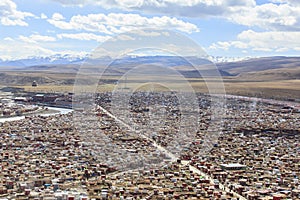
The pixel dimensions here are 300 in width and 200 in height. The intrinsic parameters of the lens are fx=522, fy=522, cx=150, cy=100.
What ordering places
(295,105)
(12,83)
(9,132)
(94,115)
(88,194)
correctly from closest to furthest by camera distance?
(88,194) → (9,132) → (94,115) → (295,105) → (12,83)

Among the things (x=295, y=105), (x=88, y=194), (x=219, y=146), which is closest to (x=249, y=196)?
(x=88, y=194)


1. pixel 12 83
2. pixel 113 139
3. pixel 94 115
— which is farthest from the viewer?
pixel 12 83

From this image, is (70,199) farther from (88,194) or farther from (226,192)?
(226,192)

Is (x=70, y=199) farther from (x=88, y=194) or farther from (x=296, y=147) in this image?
(x=296, y=147)

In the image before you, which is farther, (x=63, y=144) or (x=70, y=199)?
(x=63, y=144)

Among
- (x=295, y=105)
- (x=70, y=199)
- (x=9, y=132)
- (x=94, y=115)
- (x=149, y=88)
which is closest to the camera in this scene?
(x=70, y=199)

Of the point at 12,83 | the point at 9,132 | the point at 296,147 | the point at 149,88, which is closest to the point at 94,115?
the point at 9,132
